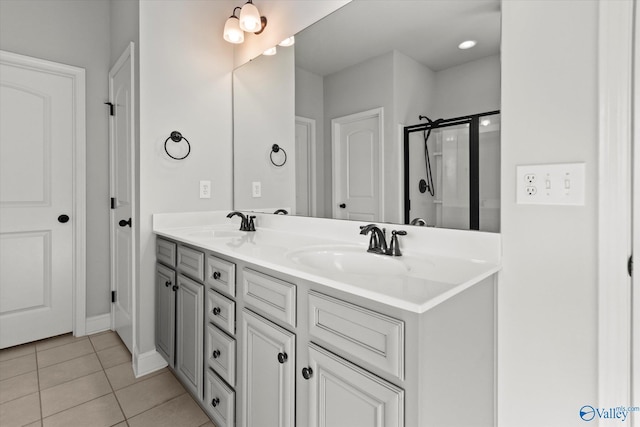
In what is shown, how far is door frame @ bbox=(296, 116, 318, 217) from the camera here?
1754 mm

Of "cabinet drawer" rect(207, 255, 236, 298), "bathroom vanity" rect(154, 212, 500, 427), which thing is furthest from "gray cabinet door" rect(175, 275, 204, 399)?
"cabinet drawer" rect(207, 255, 236, 298)

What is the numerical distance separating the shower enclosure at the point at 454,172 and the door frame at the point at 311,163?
545mm

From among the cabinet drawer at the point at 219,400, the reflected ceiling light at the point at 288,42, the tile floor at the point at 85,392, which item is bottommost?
the tile floor at the point at 85,392

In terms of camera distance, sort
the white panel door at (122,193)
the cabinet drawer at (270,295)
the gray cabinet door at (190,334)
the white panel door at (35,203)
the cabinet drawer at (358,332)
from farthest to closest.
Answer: the white panel door at (35,203)
the white panel door at (122,193)
the gray cabinet door at (190,334)
the cabinet drawer at (270,295)
the cabinet drawer at (358,332)

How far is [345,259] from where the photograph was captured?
1386 millimetres

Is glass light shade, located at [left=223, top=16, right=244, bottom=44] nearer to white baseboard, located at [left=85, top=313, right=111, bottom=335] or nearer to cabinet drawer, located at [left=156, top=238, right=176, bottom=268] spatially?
cabinet drawer, located at [left=156, top=238, right=176, bottom=268]

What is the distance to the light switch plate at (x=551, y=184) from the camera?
0.95 meters

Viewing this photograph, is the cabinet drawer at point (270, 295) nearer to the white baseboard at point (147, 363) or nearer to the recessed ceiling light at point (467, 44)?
the recessed ceiling light at point (467, 44)

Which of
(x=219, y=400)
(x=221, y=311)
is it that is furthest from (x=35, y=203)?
(x=219, y=400)

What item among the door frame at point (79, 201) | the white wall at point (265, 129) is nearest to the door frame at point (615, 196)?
the white wall at point (265, 129)

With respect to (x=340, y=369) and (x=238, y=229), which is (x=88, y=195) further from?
(x=340, y=369)

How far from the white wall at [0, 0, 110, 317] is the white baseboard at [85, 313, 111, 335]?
4 centimetres

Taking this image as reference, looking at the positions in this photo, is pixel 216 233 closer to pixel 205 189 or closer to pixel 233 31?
pixel 205 189

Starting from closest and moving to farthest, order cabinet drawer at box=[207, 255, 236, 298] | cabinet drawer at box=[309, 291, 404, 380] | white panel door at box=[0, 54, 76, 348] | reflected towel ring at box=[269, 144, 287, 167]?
cabinet drawer at box=[309, 291, 404, 380] < cabinet drawer at box=[207, 255, 236, 298] < reflected towel ring at box=[269, 144, 287, 167] < white panel door at box=[0, 54, 76, 348]
